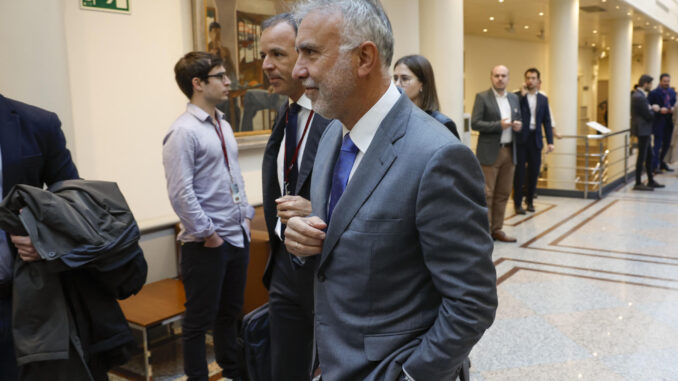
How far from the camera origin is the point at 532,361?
3.64 metres

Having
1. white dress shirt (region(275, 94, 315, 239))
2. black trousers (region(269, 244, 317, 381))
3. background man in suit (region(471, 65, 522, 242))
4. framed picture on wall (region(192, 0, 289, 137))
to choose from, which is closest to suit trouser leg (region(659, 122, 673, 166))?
background man in suit (region(471, 65, 522, 242))

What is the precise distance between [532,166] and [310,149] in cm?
694

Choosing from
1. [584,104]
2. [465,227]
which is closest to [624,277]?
[465,227]

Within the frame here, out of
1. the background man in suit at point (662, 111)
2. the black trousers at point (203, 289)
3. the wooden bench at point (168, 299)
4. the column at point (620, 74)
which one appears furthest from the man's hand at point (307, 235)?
the column at point (620, 74)

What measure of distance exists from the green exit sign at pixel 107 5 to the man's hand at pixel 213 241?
202cm

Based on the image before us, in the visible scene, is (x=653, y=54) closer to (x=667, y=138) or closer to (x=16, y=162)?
(x=667, y=138)

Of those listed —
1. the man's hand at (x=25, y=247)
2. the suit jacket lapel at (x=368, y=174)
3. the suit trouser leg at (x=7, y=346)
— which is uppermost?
the suit jacket lapel at (x=368, y=174)

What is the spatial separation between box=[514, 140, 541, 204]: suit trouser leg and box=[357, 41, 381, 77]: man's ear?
747cm

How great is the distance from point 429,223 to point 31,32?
234cm

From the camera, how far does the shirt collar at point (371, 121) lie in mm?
1470

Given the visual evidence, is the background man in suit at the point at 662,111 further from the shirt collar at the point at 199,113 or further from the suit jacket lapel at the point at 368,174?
the suit jacket lapel at the point at 368,174

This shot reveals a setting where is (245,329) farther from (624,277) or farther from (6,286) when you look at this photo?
(624,277)

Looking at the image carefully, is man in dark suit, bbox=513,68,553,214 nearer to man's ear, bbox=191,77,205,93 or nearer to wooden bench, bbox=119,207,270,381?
wooden bench, bbox=119,207,270,381

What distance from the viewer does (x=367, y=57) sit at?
140cm
